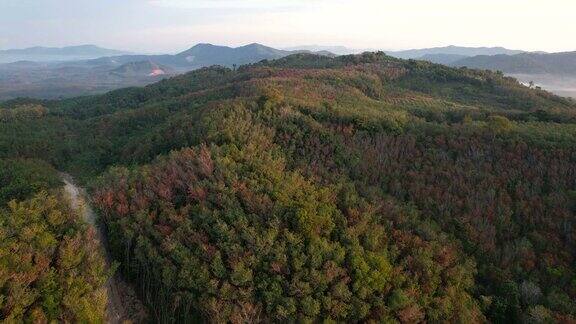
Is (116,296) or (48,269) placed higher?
(48,269)

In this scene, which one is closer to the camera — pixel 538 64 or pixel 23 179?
pixel 23 179

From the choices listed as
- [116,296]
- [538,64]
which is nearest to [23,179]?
[116,296]

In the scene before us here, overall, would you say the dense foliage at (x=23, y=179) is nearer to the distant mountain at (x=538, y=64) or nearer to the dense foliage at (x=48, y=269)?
the dense foliage at (x=48, y=269)

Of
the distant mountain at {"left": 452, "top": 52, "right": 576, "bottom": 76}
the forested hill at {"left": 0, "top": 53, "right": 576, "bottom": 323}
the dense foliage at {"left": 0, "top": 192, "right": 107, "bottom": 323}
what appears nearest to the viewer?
the dense foliage at {"left": 0, "top": 192, "right": 107, "bottom": 323}

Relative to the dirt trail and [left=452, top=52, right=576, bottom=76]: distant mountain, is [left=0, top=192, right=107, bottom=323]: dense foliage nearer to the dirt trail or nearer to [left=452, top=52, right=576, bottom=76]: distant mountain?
the dirt trail

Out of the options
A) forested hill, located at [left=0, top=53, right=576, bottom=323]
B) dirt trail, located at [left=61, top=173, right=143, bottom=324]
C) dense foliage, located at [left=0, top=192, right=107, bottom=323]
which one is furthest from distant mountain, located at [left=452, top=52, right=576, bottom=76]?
dense foliage, located at [left=0, top=192, right=107, bottom=323]

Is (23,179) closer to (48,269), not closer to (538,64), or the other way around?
(48,269)

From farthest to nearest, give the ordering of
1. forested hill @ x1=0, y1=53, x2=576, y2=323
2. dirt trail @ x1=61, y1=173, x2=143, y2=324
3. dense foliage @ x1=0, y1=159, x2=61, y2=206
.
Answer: dense foliage @ x1=0, y1=159, x2=61, y2=206 < dirt trail @ x1=61, y1=173, x2=143, y2=324 < forested hill @ x1=0, y1=53, x2=576, y2=323

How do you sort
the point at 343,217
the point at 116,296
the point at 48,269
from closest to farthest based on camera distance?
the point at 48,269, the point at 116,296, the point at 343,217

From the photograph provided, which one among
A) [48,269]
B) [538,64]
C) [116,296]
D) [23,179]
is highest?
[48,269]
